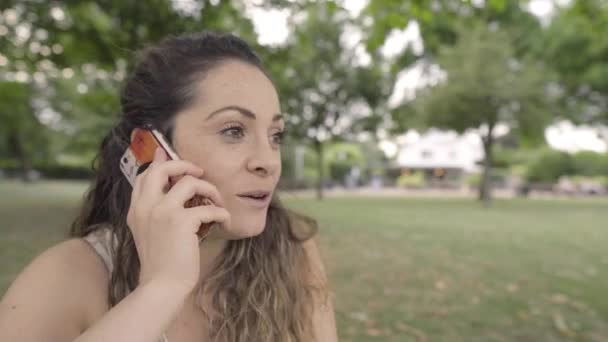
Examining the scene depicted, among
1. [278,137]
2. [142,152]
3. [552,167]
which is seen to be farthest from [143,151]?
[552,167]

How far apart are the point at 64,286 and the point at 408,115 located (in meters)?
23.2

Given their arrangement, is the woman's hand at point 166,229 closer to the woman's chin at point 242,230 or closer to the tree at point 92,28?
the woman's chin at point 242,230

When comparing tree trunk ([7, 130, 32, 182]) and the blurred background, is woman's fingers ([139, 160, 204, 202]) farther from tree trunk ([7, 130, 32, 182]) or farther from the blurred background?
tree trunk ([7, 130, 32, 182])

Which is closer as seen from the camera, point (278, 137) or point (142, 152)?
point (142, 152)

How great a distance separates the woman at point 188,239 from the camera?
1.08 m

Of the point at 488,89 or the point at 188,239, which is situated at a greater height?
the point at 488,89

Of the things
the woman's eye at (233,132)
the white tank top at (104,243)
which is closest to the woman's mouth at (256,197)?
the woman's eye at (233,132)

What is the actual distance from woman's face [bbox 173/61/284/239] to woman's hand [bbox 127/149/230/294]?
0.79ft

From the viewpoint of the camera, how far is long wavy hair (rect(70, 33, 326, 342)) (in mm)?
1479

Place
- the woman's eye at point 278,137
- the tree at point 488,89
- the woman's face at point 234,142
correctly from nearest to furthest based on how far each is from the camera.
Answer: the woman's face at point 234,142, the woman's eye at point 278,137, the tree at point 488,89

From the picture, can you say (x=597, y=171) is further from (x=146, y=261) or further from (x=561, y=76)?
(x=146, y=261)

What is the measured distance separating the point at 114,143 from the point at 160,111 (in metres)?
0.31

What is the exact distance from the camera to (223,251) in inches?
68.5

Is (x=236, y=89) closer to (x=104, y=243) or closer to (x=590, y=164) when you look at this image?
(x=104, y=243)
